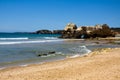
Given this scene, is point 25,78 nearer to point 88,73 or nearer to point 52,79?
point 52,79

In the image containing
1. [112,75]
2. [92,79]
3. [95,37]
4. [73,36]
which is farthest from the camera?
[73,36]

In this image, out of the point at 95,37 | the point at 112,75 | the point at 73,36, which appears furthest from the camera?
the point at 73,36

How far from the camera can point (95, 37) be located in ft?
246

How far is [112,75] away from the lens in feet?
37.6

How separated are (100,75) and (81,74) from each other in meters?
0.86

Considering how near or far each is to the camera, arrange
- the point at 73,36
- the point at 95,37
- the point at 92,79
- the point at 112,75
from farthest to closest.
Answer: the point at 73,36 → the point at 95,37 → the point at 112,75 → the point at 92,79

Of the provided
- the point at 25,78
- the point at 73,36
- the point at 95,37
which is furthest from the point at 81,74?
the point at 73,36

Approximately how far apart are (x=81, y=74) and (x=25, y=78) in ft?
8.01

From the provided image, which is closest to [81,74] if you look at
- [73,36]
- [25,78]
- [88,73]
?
[88,73]

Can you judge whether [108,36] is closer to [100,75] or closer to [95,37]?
[95,37]

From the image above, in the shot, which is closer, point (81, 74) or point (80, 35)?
point (81, 74)

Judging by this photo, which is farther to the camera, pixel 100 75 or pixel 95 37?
pixel 95 37

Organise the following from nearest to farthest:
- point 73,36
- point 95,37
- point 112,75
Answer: point 112,75, point 95,37, point 73,36

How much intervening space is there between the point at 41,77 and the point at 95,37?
2532 inches
